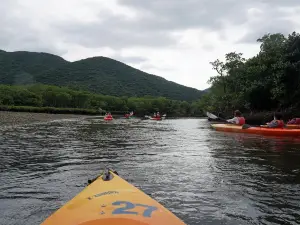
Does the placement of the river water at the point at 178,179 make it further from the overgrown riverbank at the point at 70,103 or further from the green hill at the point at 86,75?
the green hill at the point at 86,75

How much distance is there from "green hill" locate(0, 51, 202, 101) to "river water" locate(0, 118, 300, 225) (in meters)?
123

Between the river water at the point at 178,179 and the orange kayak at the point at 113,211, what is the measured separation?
1.12 meters

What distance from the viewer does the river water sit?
206 inches

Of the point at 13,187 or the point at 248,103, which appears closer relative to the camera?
the point at 13,187

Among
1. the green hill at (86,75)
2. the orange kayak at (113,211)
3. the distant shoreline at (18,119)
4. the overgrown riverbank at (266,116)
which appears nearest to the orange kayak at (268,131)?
the overgrown riverbank at (266,116)

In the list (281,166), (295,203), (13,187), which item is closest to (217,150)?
(281,166)

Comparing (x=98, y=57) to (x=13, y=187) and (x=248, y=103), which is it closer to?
(x=248, y=103)

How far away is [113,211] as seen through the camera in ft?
11.8

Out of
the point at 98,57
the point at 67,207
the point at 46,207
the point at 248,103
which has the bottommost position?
the point at 46,207

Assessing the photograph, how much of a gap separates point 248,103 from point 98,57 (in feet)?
437

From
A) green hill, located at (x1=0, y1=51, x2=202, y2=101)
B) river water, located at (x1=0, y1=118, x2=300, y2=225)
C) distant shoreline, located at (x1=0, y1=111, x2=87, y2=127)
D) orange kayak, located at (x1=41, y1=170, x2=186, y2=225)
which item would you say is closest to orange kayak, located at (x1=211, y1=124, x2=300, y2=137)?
river water, located at (x1=0, y1=118, x2=300, y2=225)

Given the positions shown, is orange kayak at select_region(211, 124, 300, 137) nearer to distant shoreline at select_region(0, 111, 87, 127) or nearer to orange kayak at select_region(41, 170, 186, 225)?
orange kayak at select_region(41, 170, 186, 225)

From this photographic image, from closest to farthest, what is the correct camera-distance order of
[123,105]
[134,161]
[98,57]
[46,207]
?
[46,207] → [134,161] → [123,105] → [98,57]

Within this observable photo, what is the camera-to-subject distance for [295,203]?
563 centimetres
